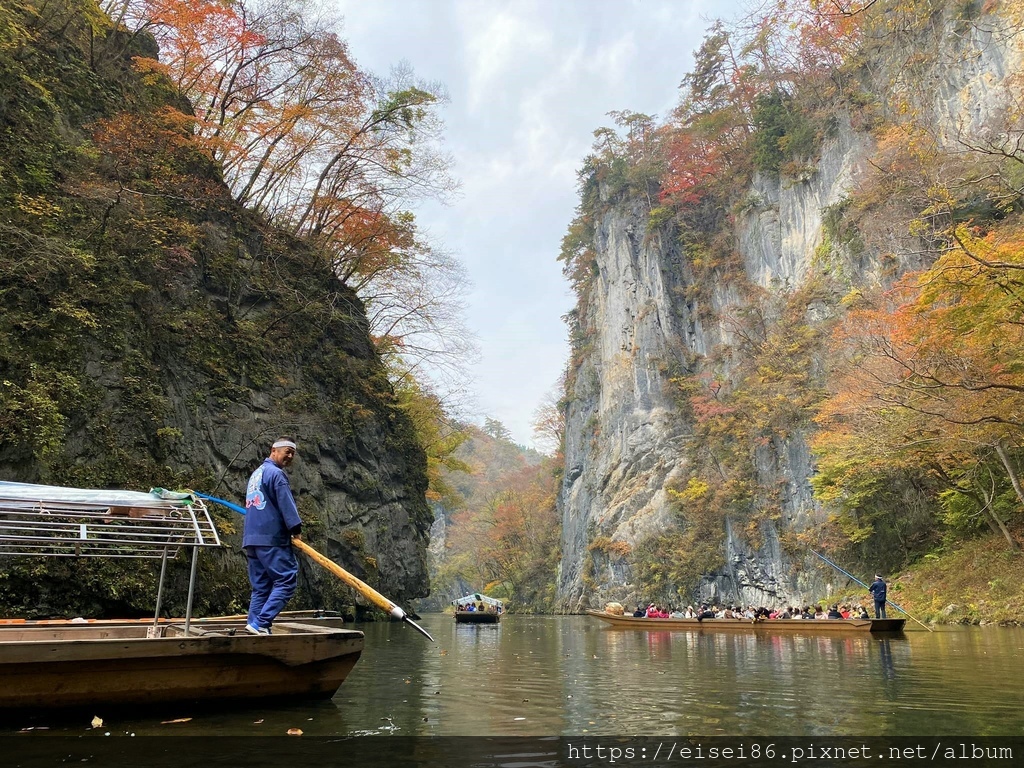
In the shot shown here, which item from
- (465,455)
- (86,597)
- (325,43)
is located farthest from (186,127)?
(465,455)

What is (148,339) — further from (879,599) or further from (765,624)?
(879,599)

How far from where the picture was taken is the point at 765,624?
55.3 feet

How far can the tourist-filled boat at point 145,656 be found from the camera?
15.0 ft

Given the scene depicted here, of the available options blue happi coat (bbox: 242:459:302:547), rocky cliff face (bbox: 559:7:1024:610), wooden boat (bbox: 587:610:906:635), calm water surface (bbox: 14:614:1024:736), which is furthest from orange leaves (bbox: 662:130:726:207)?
blue happi coat (bbox: 242:459:302:547)

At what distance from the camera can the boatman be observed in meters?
5.51

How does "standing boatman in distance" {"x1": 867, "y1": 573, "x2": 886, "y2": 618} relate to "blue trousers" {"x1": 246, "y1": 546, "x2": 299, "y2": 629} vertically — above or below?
below

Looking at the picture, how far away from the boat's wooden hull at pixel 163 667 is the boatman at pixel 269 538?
1.07 ft

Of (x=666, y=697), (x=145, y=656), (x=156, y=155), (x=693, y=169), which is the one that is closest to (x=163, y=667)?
(x=145, y=656)

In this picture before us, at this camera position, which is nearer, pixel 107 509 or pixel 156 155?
pixel 107 509

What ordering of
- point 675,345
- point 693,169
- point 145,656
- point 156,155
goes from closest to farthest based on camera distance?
Answer: 1. point 145,656
2. point 156,155
3. point 675,345
4. point 693,169

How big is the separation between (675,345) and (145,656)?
37.9 meters

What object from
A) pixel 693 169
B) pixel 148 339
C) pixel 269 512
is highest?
pixel 693 169

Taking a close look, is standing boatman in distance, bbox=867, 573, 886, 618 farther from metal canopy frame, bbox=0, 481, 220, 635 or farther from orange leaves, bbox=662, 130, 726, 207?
orange leaves, bbox=662, 130, 726, 207

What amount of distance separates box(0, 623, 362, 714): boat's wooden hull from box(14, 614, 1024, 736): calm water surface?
211 millimetres
